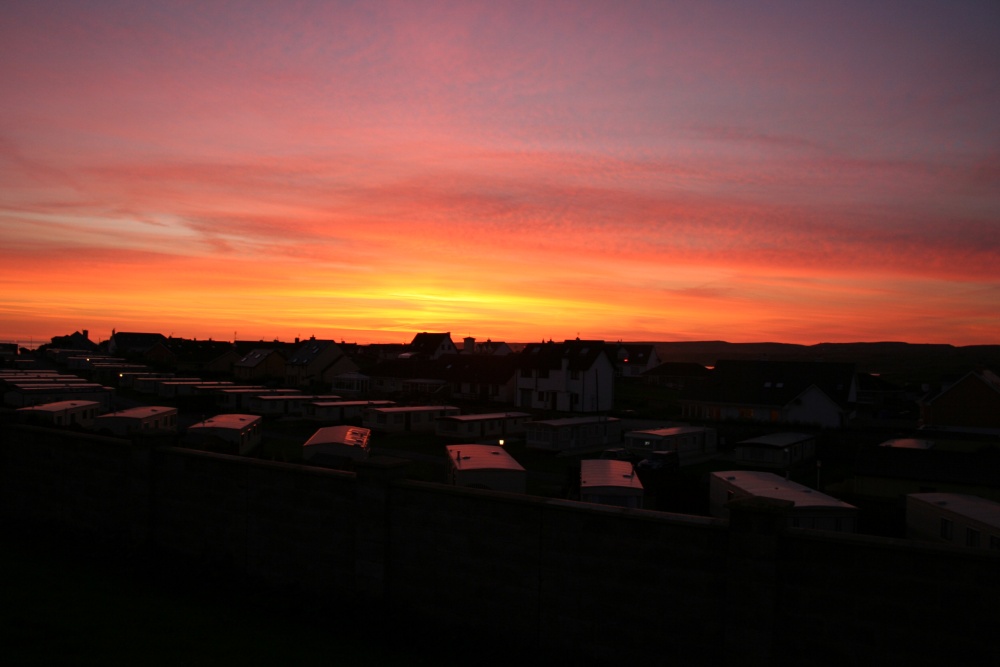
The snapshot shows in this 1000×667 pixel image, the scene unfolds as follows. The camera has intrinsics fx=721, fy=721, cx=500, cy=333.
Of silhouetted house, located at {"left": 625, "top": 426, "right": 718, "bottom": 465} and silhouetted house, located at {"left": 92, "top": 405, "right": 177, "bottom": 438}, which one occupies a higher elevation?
silhouetted house, located at {"left": 92, "top": 405, "right": 177, "bottom": 438}

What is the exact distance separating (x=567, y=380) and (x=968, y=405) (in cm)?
3597

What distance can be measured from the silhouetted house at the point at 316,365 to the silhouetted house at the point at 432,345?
24202 mm

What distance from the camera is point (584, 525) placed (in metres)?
11.5

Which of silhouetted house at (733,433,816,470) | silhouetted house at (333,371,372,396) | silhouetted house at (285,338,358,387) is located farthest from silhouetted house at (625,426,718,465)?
silhouetted house at (285,338,358,387)

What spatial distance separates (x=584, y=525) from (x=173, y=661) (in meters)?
6.59

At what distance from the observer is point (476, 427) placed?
5581cm

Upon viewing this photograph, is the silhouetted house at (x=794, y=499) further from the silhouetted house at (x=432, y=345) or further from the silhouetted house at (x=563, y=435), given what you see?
the silhouetted house at (x=432, y=345)

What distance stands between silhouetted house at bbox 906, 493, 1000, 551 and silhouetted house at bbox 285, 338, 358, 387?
80.4 meters

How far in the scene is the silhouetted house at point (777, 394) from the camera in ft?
204

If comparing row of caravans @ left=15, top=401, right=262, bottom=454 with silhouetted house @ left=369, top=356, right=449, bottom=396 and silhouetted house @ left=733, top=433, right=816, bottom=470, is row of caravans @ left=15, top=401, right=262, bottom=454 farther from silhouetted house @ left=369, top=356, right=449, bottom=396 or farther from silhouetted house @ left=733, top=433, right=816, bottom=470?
silhouetted house @ left=369, top=356, right=449, bottom=396

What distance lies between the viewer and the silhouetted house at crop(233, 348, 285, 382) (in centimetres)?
10494

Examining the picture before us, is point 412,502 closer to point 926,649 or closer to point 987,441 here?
point 926,649

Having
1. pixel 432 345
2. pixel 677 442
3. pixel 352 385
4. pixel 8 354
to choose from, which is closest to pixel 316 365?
pixel 352 385

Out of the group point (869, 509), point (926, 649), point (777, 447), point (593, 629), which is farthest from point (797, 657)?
point (777, 447)
